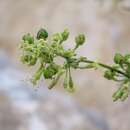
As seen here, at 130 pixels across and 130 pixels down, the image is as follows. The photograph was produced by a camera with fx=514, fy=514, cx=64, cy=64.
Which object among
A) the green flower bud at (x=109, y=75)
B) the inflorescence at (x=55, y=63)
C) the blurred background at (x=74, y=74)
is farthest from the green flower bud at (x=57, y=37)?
the blurred background at (x=74, y=74)

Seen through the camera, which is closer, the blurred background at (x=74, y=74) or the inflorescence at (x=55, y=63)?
the inflorescence at (x=55, y=63)

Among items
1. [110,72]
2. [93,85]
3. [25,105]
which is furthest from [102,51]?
[110,72]

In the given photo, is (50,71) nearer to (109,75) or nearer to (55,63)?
(55,63)

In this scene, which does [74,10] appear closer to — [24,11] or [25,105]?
[24,11]

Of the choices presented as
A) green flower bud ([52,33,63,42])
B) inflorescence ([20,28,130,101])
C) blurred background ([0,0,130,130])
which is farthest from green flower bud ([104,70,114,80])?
blurred background ([0,0,130,130])

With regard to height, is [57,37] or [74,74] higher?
[57,37]

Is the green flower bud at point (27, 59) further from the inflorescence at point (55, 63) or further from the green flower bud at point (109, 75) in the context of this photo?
the green flower bud at point (109, 75)

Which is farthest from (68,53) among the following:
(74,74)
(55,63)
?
(74,74)
